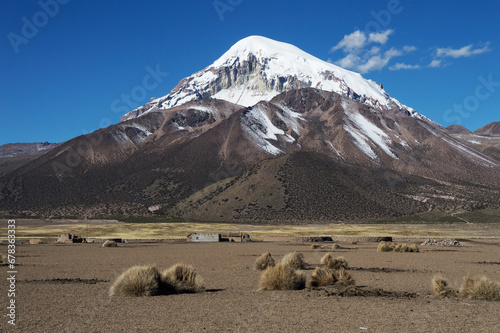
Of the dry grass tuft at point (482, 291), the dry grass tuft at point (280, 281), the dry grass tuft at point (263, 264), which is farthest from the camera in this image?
the dry grass tuft at point (263, 264)

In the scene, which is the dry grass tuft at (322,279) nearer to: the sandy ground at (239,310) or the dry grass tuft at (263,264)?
the sandy ground at (239,310)

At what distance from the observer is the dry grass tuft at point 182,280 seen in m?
17.0

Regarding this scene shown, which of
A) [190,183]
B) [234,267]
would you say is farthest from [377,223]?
[234,267]

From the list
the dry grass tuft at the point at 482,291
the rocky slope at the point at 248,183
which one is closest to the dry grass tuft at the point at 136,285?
→ the dry grass tuft at the point at 482,291

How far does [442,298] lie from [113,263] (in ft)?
60.6

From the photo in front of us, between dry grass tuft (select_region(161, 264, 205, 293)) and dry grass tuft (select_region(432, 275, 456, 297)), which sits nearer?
dry grass tuft (select_region(432, 275, 456, 297))

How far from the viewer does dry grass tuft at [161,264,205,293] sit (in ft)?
55.8

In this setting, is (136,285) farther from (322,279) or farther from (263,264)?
(263,264)

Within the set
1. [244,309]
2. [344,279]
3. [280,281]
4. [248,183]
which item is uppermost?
[248,183]

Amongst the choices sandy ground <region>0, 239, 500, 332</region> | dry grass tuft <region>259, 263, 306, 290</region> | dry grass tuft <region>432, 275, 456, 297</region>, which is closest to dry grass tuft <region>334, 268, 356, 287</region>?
sandy ground <region>0, 239, 500, 332</region>

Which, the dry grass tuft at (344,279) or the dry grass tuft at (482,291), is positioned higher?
the dry grass tuft at (344,279)

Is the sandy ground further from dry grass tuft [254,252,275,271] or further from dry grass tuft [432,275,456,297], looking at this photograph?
dry grass tuft [254,252,275,271]

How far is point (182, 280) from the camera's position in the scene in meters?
17.7

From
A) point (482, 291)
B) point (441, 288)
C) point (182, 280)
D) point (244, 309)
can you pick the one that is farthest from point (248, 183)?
point (244, 309)
